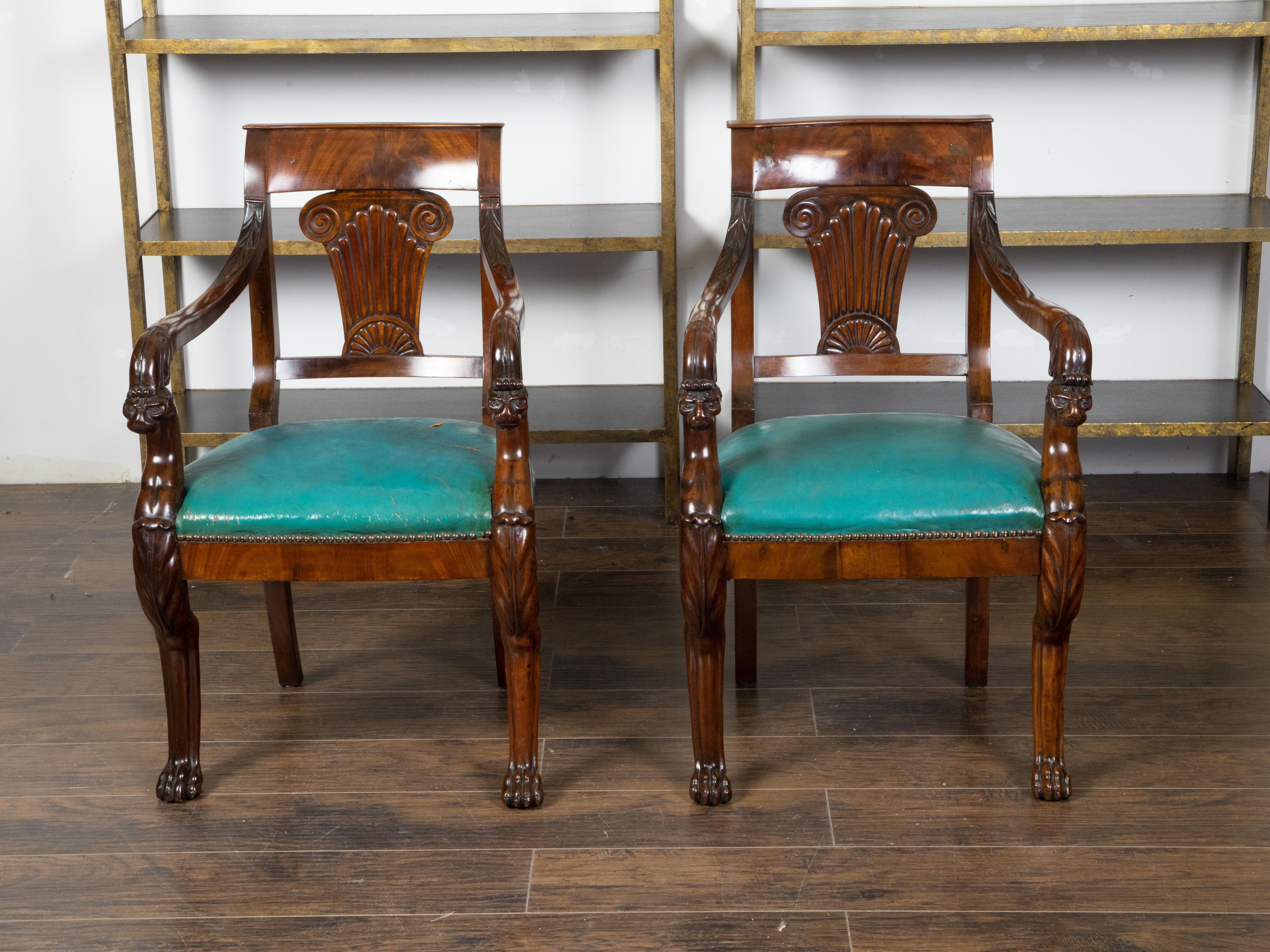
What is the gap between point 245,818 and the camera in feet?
6.50

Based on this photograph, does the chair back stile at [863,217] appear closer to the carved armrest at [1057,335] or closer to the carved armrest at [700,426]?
the carved armrest at [1057,335]

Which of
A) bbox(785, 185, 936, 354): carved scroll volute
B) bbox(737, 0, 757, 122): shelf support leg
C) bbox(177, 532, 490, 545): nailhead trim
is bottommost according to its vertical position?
bbox(177, 532, 490, 545): nailhead trim

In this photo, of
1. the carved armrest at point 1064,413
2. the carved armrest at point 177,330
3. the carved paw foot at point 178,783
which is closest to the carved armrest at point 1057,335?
the carved armrest at point 1064,413

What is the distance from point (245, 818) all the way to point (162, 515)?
1.55 feet

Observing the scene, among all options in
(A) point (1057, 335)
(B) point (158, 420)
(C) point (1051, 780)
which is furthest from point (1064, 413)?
(B) point (158, 420)

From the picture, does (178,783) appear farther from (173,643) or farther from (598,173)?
(598,173)

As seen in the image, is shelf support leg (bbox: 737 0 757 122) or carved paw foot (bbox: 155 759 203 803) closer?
carved paw foot (bbox: 155 759 203 803)

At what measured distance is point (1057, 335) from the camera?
1.86 metres

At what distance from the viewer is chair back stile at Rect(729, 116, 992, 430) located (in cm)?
215

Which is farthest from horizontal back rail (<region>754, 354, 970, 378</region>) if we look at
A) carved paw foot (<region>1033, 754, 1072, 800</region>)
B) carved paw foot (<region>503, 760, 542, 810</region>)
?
carved paw foot (<region>503, 760, 542, 810</region>)

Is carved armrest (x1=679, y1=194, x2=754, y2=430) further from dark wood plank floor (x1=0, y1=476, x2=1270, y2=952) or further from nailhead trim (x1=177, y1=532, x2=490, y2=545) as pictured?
dark wood plank floor (x1=0, y1=476, x2=1270, y2=952)

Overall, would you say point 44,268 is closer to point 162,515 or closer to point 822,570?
point 162,515

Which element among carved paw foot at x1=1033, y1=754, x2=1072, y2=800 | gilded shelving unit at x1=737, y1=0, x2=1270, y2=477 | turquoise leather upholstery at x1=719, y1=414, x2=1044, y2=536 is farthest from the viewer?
gilded shelving unit at x1=737, y1=0, x2=1270, y2=477

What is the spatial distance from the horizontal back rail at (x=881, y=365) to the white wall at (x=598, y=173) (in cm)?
120
